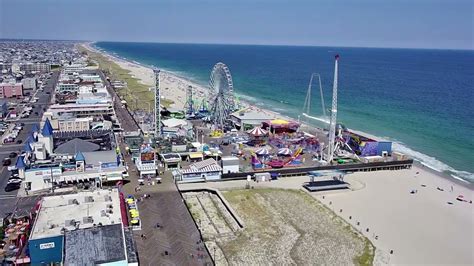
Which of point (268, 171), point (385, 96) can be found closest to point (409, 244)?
point (268, 171)

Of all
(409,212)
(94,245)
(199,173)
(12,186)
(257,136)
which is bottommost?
(409,212)

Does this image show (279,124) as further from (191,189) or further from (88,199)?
(88,199)

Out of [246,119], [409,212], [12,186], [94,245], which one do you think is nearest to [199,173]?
[12,186]

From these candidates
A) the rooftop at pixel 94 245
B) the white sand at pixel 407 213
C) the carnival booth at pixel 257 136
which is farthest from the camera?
the carnival booth at pixel 257 136

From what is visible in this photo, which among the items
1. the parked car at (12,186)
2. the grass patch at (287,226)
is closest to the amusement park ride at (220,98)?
the grass patch at (287,226)

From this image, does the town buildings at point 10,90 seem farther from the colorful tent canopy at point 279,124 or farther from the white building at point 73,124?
the colorful tent canopy at point 279,124

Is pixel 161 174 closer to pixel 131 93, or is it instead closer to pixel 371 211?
pixel 371 211

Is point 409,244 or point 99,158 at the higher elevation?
point 99,158
